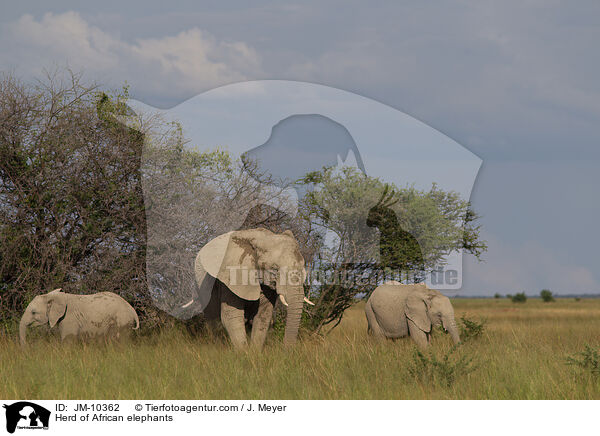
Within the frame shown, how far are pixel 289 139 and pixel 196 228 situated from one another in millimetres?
2881

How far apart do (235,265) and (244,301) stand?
2.70ft

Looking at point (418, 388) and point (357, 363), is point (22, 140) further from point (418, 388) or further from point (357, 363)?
point (418, 388)

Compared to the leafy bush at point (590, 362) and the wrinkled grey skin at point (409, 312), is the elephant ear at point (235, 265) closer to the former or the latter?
the wrinkled grey skin at point (409, 312)

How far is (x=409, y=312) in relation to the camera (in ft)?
42.0

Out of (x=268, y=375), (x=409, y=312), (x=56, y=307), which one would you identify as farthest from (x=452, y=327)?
(x=56, y=307)

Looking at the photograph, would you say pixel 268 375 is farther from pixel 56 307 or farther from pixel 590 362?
pixel 56 307

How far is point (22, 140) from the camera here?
1350 centimetres

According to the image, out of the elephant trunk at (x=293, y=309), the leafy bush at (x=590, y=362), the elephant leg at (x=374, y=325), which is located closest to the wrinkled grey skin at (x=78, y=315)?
the elephant trunk at (x=293, y=309)

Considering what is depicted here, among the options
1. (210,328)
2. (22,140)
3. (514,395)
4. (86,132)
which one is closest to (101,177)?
(86,132)

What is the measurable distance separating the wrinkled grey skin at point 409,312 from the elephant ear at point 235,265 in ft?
12.0

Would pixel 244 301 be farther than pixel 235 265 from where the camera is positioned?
Yes

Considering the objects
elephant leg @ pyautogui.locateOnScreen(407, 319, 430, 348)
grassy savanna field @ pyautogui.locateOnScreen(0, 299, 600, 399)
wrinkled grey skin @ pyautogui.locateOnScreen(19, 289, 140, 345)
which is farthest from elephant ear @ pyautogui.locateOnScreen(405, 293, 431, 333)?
wrinkled grey skin @ pyautogui.locateOnScreen(19, 289, 140, 345)

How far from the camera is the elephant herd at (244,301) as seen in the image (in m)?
10.6
